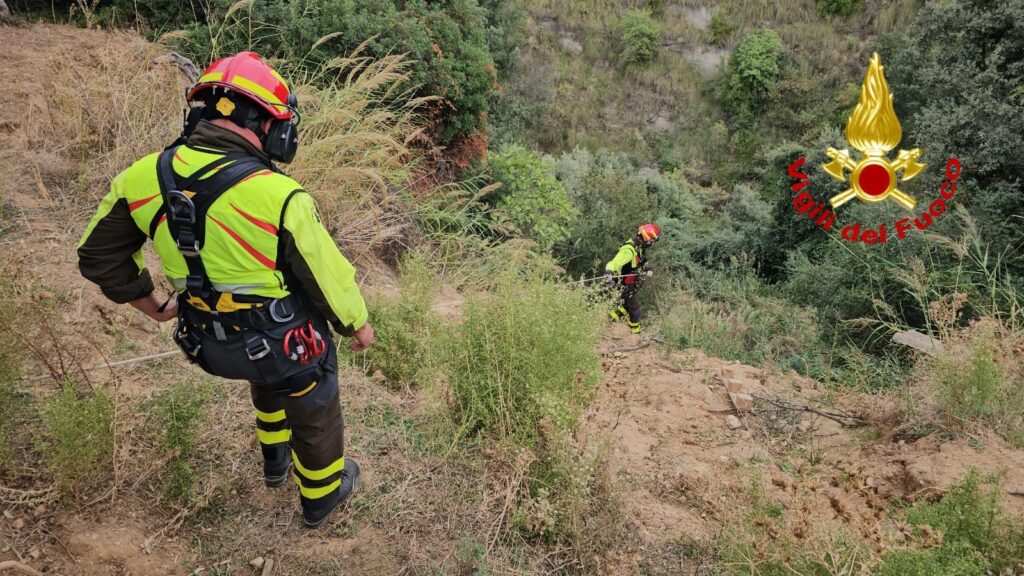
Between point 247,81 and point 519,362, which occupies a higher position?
point 247,81

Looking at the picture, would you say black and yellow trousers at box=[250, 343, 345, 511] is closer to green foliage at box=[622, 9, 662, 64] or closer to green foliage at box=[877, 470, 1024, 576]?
green foliage at box=[877, 470, 1024, 576]

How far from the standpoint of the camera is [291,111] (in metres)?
2.28

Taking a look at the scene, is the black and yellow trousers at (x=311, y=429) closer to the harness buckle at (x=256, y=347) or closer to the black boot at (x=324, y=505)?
the black boot at (x=324, y=505)

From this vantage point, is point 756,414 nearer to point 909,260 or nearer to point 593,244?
point 909,260

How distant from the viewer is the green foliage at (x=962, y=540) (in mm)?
2092

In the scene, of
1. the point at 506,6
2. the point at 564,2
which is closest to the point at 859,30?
the point at 564,2

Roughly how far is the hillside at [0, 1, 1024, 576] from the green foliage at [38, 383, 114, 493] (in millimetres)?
13

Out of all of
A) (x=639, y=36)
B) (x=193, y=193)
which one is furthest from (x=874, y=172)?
(x=639, y=36)

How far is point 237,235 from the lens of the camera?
6.72ft

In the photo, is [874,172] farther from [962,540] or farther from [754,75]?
[754,75]

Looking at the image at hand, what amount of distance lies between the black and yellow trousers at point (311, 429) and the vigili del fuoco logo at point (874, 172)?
6.87 meters

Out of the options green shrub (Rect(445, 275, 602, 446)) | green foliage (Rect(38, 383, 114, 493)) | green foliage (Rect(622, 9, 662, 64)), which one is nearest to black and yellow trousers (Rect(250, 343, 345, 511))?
green foliage (Rect(38, 383, 114, 493))

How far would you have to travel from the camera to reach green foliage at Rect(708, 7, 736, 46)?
1035 inches

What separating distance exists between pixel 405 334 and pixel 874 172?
917 centimetres
